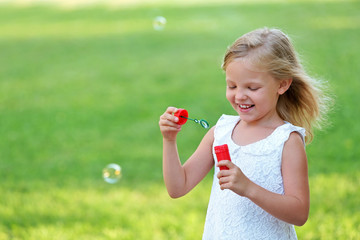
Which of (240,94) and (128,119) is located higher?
(128,119)

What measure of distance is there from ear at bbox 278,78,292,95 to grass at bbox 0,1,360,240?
3.71 feet

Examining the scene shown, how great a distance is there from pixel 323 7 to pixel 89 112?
9667 millimetres

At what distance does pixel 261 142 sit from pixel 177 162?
33 centimetres

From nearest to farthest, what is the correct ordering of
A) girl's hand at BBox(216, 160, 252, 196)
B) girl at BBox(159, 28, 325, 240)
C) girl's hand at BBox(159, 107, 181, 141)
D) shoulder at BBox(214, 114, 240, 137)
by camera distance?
girl's hand at BBox(216, 160, 252, 196), girl at BBox(159, 28, 325, 240), girl's hand at BBox(159, 107, 181, 141), shoulder at BBox(214, 114, 240, 137)

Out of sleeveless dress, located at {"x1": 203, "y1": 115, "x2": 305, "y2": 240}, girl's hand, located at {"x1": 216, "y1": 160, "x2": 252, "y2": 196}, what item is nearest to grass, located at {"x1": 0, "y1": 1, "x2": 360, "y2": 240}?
sleeveless dress, located at {"x1": 203, "y1": 115, "x2": 305, "y2": 240}

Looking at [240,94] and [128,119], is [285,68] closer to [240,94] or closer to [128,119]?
[240,94]

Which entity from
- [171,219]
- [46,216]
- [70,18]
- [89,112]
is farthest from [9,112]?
[70,18]

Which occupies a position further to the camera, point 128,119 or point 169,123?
point 128,119

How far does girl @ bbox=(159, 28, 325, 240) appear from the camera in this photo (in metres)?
1.82

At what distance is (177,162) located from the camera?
79.3 inches

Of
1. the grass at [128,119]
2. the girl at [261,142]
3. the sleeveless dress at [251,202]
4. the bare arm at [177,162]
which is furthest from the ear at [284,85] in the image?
the grass at [128,119]

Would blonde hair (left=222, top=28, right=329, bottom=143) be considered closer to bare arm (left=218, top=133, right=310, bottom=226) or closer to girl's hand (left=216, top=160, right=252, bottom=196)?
bare arm (left=218, top=133, right=310, bottom=226)

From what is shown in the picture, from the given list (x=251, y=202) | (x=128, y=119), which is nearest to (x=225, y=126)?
(x=251, y=202)

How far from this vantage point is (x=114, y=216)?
3604mm
